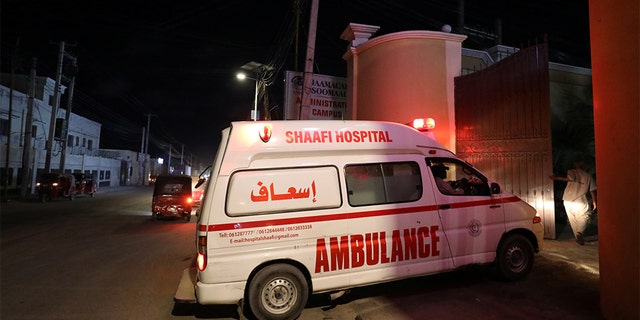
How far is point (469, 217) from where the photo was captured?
16.9 feet

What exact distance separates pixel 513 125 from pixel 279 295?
21.2 ft

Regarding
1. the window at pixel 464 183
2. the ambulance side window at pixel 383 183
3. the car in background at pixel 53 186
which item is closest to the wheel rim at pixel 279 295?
the ambulance side window at pixel 383 183

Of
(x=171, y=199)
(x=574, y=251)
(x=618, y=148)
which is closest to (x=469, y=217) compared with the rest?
(x=618, y=148)

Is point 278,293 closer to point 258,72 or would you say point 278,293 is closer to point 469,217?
point 469,217

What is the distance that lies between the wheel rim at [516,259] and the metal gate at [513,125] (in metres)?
2.44

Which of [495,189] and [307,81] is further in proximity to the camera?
[307,81]

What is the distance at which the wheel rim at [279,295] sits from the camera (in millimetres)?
4242

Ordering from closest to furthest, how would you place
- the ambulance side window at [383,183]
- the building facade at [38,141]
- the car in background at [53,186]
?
the ambulance side window at [383,183], the car in background at [53,186], the building facade at [38,141]

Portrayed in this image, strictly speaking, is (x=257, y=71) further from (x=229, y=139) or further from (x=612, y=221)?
(x=612, y=221)

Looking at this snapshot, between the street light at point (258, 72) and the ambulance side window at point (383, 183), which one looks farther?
the street light at point (258, 72)

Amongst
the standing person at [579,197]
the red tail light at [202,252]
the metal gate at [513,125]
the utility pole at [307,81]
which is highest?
the utility pole at [307,81]

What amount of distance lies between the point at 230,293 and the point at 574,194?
7036 mm

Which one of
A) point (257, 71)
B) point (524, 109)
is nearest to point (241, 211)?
point (524, 109)

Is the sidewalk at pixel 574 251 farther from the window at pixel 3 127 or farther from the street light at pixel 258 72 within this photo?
the window at pixel 3 127
